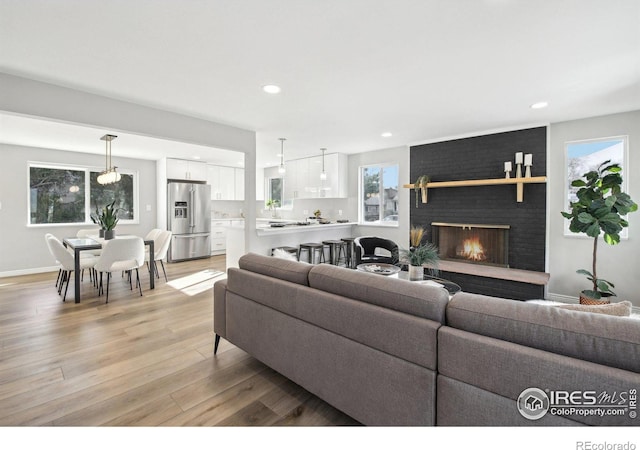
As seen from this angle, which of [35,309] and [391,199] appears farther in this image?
[391,199]

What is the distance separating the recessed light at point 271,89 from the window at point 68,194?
5.43 m

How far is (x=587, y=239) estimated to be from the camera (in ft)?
13.0

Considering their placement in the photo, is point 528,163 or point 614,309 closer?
point 614,309

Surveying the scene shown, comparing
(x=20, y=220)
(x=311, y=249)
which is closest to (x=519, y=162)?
(x=311, y=249)

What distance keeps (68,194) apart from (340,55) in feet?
21.7

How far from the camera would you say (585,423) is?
1036 millimetres

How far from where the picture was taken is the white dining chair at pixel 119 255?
3953 mm

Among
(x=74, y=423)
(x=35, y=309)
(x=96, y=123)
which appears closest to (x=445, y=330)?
(x=74, y=423)

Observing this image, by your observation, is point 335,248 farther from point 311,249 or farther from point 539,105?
point 539,105

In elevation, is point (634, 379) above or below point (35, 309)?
above

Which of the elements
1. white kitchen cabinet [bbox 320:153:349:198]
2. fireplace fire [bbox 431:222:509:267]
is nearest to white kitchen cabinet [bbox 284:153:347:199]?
white kitchen cabinet [bbox 320:153:349:198]

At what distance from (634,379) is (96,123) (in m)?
4.36

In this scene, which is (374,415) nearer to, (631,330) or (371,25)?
(631,330)

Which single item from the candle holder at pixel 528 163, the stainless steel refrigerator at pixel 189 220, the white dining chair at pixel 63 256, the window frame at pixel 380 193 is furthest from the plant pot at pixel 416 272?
the stainless steel refrigerator at pixel 189 220
